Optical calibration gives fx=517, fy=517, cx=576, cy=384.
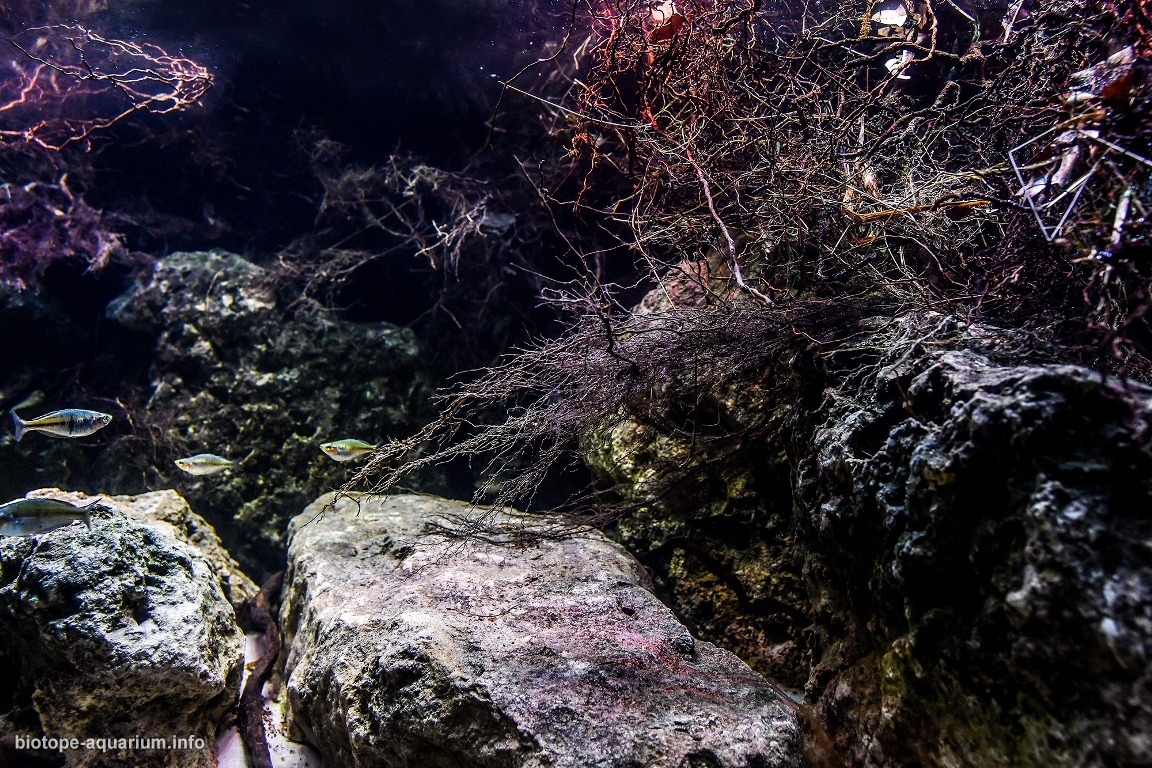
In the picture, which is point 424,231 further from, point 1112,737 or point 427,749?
point 1112,737

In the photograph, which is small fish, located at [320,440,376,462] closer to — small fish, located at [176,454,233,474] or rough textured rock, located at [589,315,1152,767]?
small fish, located at [176,454,233,474]

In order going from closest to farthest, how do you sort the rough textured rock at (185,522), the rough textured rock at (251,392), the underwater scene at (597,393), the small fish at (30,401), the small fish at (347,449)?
the underwater scene at (597,393) < the rough textured rock at (185,522) < the small fish at (347,449) < the rough textured rock at (251,392) < the small fish at (30,401)

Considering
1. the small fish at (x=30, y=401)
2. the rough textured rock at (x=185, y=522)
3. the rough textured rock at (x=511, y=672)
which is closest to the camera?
the rough textured rock at (x=511, y=672)

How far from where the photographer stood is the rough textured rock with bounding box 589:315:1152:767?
1.25 m

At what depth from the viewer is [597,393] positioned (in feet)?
11.5

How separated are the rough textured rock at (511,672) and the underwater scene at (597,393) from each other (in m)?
0.02

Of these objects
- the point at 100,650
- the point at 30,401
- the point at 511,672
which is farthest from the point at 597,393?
the point at 30,401

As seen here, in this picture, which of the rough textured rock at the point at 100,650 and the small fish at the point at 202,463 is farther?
the small fish at the point at 202,463

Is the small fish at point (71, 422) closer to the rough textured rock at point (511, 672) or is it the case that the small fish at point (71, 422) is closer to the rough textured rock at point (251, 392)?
the rough textured rock at point (251, 392)

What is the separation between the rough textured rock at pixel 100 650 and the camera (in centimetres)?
281

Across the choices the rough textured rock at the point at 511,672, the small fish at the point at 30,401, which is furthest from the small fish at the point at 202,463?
the small fish at the point at 30,401

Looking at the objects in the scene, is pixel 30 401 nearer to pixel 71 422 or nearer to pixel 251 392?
pixel 251 392

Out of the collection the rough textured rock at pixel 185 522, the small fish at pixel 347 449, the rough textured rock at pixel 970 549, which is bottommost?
the rough textured rock at pixel 185 522

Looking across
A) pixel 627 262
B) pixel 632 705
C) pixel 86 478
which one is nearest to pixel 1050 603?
pixel 632 705
